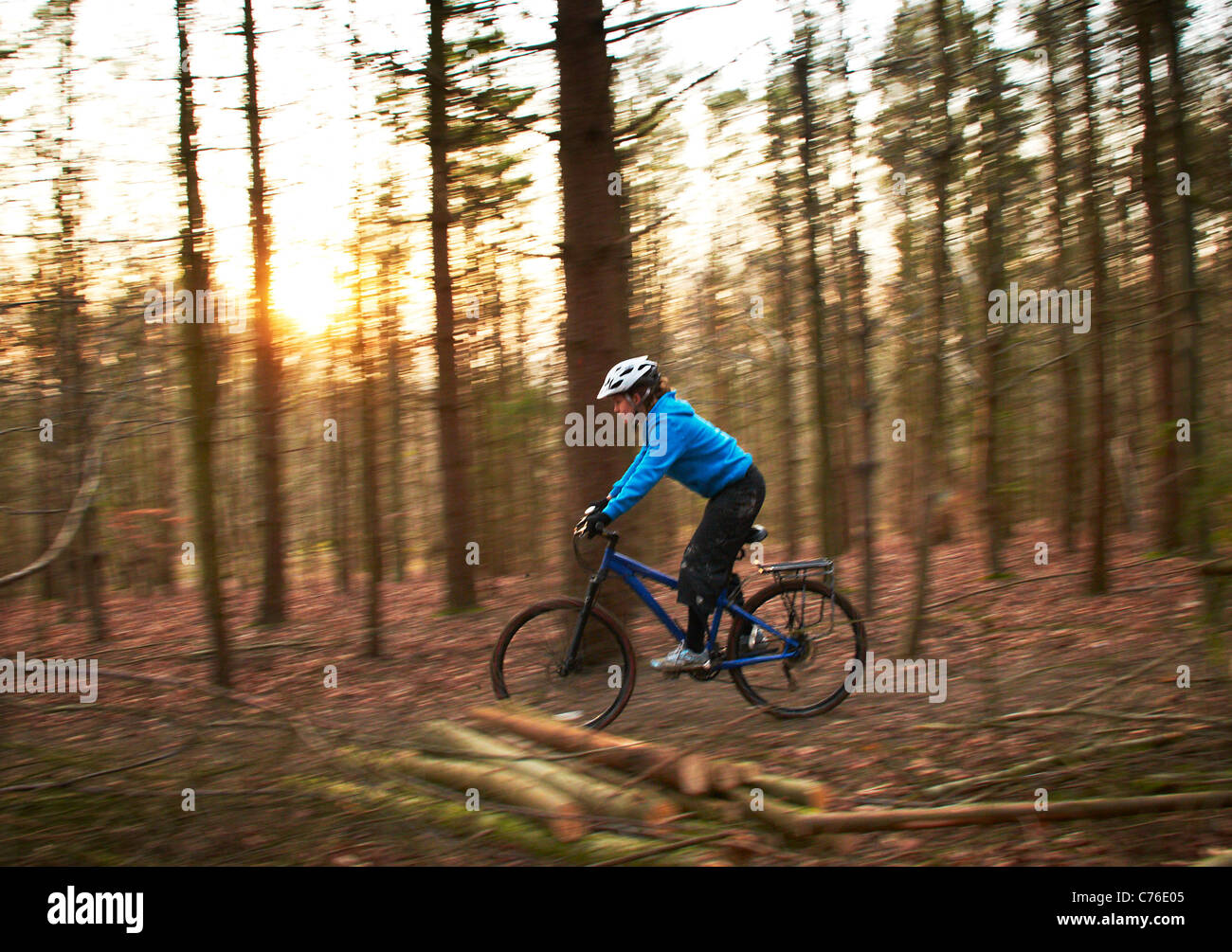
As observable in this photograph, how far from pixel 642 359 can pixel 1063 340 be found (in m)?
6.75

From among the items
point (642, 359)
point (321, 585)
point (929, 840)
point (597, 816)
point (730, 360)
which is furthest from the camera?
point (321, 585)

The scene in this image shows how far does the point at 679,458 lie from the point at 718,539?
1.99 feet

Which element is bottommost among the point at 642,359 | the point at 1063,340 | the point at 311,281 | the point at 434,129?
the point at 642,359

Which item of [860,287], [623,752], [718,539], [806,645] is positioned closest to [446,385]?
[860,287]

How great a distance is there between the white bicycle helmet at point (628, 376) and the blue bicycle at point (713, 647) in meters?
0.99

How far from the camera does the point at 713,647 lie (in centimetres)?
568

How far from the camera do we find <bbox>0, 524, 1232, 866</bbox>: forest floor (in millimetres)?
3719

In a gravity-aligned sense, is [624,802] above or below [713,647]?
below

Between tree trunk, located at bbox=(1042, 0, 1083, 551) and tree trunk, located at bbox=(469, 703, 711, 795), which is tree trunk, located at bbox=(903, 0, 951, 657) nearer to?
tree trunk, located at bbox=(1042, 0, 1083, 551)

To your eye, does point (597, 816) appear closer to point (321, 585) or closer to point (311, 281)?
point (311, 281)

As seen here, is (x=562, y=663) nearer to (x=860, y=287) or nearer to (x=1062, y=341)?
(x=860, y=287)

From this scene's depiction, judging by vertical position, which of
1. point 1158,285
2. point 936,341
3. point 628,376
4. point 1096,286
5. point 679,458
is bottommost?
point 679,458

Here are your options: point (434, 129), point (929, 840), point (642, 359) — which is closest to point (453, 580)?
point (434, 129)

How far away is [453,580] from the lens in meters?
11.5
